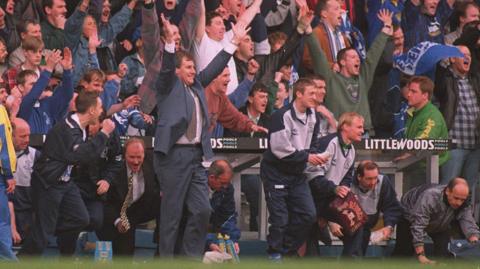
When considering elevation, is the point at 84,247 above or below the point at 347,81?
below

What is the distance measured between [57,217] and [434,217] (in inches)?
165

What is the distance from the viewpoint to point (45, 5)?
1970 cm

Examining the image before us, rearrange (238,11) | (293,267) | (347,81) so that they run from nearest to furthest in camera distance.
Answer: (293,267), (347,81), (238,11)

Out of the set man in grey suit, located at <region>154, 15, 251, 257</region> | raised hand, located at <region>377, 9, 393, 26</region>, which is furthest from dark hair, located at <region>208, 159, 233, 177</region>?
raised hand, located at <region>377, 9, 393, 26</region>

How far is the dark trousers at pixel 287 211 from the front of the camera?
55.5 ft

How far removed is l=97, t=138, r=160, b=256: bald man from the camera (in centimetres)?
1678

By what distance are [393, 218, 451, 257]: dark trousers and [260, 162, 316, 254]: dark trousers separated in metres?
1.34

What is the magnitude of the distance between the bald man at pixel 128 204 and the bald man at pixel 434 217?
283 cm

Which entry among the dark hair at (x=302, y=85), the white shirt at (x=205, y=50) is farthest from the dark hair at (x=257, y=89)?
the dark hair at (x=302, y=85)

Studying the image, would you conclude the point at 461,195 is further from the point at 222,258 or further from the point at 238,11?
the point at 238,11

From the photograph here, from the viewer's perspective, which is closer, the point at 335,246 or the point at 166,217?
the point at 166,217

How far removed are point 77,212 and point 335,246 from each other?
331cm

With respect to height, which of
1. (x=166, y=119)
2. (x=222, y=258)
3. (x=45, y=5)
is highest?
(x=45, y=5)

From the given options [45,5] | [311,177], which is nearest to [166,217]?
[311,177]
